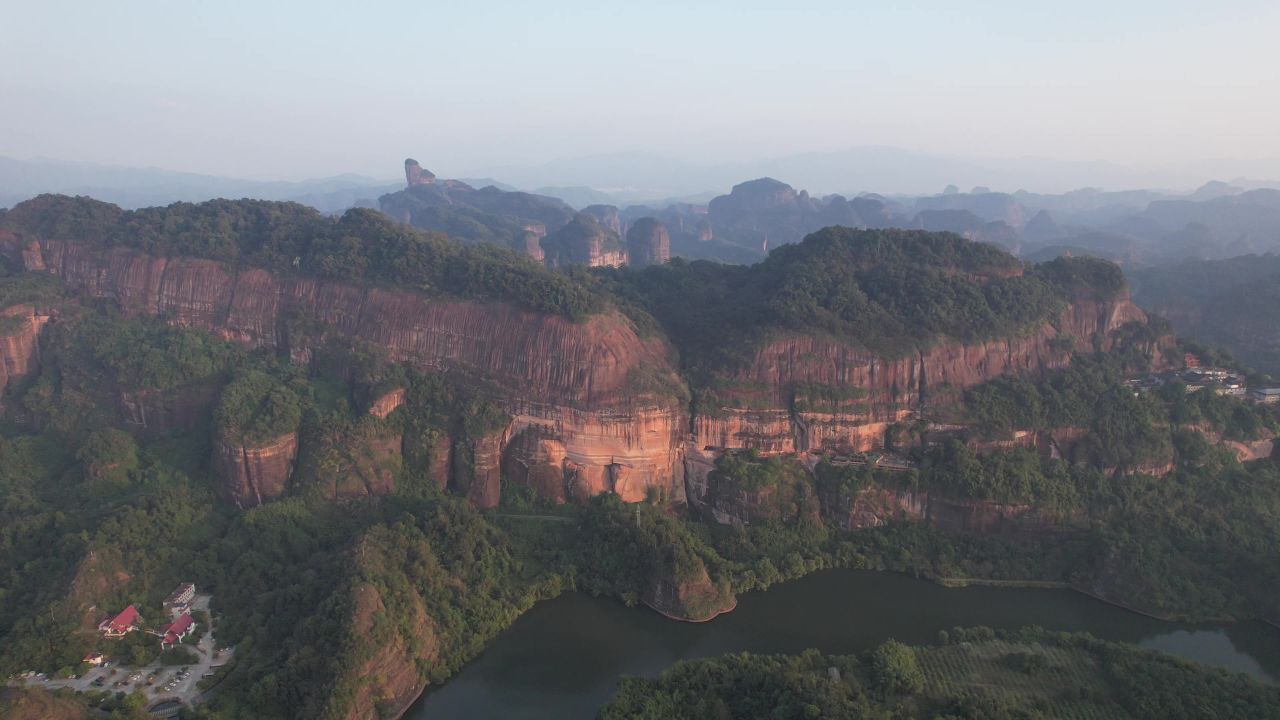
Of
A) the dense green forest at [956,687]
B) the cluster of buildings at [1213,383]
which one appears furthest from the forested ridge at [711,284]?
the dense green forest at [956,687]

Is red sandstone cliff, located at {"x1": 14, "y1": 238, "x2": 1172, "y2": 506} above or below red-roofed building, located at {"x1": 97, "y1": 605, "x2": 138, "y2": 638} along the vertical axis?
above

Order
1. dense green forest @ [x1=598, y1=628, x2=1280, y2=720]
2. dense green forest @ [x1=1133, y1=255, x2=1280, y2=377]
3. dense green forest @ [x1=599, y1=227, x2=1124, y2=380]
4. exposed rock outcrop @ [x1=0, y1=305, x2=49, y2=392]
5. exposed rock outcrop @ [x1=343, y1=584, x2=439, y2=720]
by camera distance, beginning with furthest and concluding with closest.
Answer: dense green forest @ [x1=1133, y1=255, x2=1280, y2=377] → dense green forest @ [x1=599, y1=227, x2=1124, y2=380] → exposed rock outcrop @ [x1=0, y1=305, x2=49, y2=392] → exposed rock outcrop @ [x1=343, y1=584, x2=439, y2=720] → dense green forest @ [x1=598, y1=628, x2=1280, y2=720]

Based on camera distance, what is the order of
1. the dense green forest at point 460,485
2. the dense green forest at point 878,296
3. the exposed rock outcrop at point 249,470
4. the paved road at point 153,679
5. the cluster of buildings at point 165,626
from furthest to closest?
the dense green forest at point 878,296
the exposed rock outcrop at point 249,470
the dense green forest at point 460,485
the cluster of buildings at point 165,626
the paved road at point 153,679

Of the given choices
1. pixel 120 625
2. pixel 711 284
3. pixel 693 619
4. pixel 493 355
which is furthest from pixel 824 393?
pixel 120 625

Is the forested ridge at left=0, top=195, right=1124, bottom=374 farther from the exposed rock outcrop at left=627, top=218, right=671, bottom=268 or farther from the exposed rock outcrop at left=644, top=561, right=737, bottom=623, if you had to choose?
the exposed rock outcrop at left=627, top=218, right=671, bottom=268

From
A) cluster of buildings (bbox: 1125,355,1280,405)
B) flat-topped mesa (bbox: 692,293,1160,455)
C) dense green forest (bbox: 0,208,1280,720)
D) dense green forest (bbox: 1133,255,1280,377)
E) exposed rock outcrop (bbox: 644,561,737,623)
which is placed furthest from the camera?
dense green forest (bbox: 1133,255,1280,377)

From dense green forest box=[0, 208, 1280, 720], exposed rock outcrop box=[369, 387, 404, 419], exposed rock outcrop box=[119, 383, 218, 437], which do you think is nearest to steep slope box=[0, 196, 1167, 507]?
dense green forest box=[0, 208, 1280, 720]

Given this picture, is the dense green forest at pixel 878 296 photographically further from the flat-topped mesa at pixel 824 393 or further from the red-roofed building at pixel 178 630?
the red-roofed building at pixel 178 630
